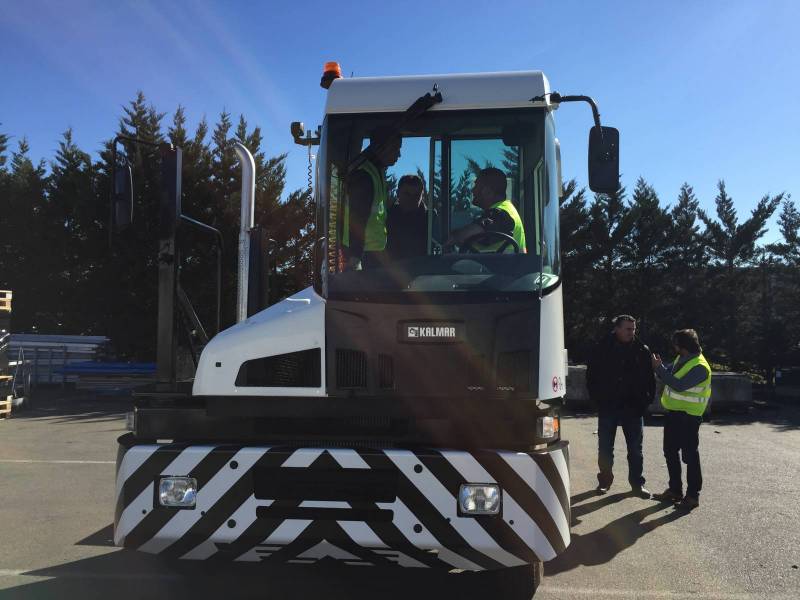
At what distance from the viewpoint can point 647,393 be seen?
256 inches

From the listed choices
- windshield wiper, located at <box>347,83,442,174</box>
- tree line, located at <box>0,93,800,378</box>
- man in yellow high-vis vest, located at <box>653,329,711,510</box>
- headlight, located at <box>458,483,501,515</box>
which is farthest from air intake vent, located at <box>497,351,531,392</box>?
tree line, located at <box>0,93,800,378</box>

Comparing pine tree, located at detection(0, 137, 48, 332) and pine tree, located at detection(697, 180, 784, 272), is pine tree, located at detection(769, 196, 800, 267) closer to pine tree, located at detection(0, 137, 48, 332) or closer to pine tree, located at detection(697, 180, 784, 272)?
pine tree, located at detection(697, 180, 784, 272)

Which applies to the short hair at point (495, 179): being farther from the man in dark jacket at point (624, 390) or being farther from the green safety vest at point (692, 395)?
the green safety vest at point (692, 395)

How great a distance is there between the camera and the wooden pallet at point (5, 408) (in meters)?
12.8

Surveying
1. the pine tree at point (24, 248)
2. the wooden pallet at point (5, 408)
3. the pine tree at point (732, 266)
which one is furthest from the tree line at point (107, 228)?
the pine tree at point (732, 266)

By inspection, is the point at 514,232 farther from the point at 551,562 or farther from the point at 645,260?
the point at 645,260

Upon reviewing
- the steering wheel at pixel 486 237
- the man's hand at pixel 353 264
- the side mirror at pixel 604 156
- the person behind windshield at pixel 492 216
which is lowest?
the man's hand at pixel 353 264

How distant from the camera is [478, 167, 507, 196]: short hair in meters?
3.75

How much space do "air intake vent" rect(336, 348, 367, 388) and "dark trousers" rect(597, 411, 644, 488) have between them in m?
4.11

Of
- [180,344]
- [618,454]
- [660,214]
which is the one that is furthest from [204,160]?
[660,214]

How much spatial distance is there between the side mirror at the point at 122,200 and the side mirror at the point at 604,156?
2719 millimetres

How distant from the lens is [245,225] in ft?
14.3

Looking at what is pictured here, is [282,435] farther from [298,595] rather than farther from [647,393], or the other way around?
[647,393]

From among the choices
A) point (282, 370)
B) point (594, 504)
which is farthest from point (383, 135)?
point (594, 504)
